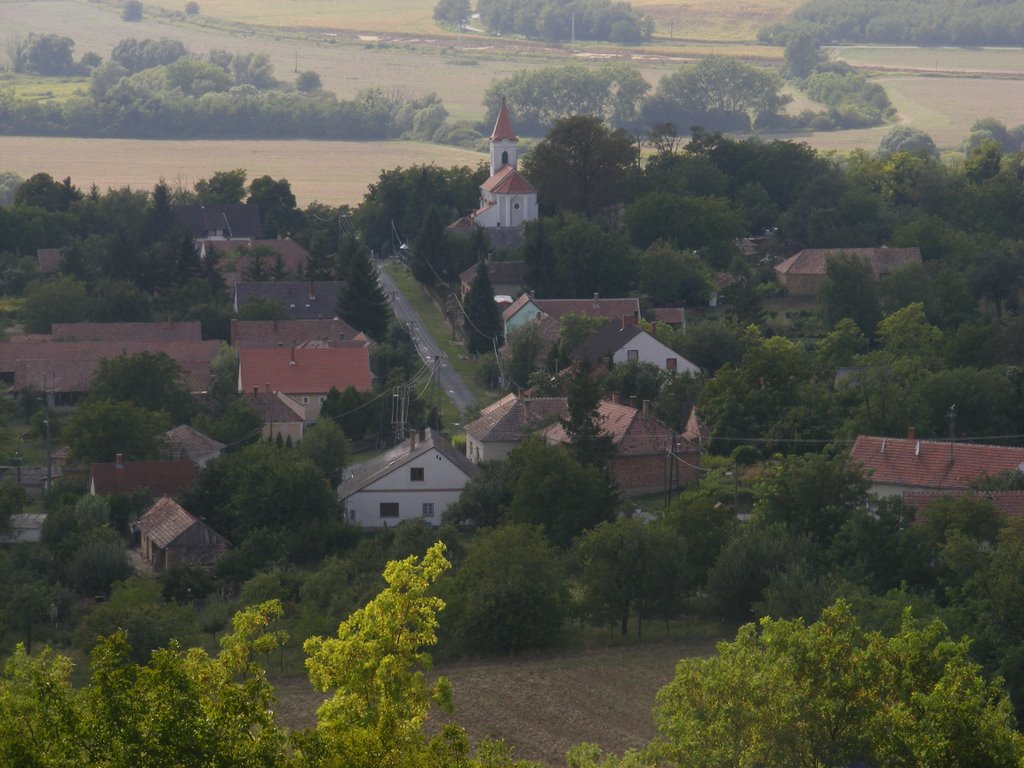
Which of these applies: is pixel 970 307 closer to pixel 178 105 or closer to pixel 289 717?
pixel 289 717

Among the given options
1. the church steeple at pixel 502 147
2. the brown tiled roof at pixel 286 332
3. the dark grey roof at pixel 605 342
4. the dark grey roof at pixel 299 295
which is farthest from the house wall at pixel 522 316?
the church steeple at pixel 502 147

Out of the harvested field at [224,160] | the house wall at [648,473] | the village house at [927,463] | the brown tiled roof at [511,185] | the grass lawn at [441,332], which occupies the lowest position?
the harvested field at [224,160]

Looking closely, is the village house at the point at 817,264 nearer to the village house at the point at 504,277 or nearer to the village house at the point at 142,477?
the village house at the point at 504,277

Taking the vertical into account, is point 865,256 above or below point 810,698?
below

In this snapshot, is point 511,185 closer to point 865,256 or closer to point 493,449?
point 865,256

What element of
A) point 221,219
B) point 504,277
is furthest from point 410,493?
point 221,219

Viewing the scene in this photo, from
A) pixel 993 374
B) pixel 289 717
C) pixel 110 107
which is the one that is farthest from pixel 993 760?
pixel 110 107
